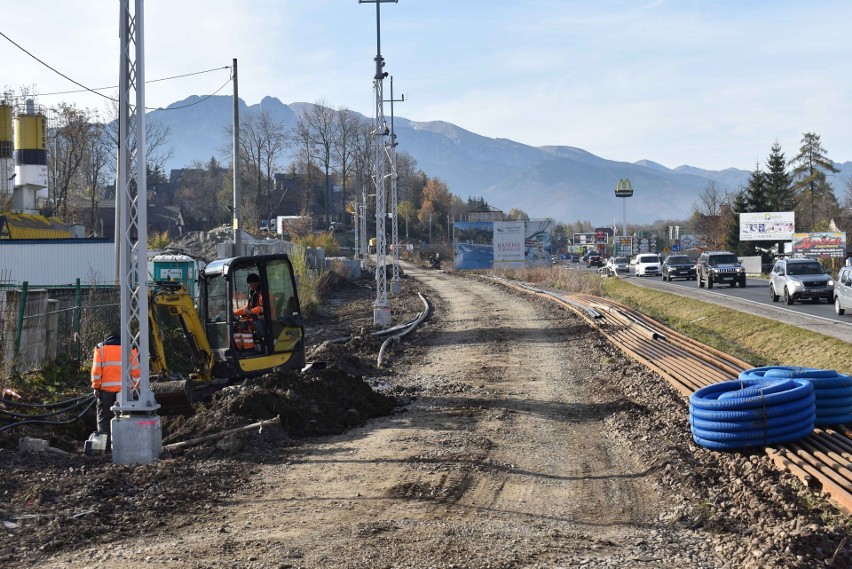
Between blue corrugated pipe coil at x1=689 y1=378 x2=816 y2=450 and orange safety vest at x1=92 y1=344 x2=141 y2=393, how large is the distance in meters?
6.90

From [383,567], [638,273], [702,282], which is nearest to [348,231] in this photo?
[638,273]

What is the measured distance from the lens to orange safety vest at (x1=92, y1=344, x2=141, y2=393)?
1135cm

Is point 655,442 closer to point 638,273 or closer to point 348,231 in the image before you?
point 638,273

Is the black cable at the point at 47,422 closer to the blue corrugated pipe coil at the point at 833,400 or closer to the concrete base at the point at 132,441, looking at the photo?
the concrete base at the point at 132,441

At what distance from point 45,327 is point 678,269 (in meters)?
49.2

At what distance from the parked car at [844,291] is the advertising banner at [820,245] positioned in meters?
42.6

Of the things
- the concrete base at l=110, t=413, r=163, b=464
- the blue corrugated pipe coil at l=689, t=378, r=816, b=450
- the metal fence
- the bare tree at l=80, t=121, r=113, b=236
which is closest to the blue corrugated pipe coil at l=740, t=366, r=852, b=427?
the blue corrugated pipe coil at l=689, t=378, r=816, b=450

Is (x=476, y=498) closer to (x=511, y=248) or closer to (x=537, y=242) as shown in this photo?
(x=511, y=248)

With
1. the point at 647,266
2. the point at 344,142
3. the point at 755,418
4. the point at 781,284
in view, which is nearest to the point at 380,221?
the point at 781,284

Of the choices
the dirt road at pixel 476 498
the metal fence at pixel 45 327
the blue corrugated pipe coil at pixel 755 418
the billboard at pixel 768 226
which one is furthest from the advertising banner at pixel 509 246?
the blue corrugated pipe coil at pixel 755 418

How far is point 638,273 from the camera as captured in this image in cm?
7131

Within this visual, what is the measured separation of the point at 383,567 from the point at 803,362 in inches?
770

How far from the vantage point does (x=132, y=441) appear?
10312 mm

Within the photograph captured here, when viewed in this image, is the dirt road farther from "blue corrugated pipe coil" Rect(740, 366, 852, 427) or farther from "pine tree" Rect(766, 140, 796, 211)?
"pine tree" Rect(766, 140, 796, 211)
